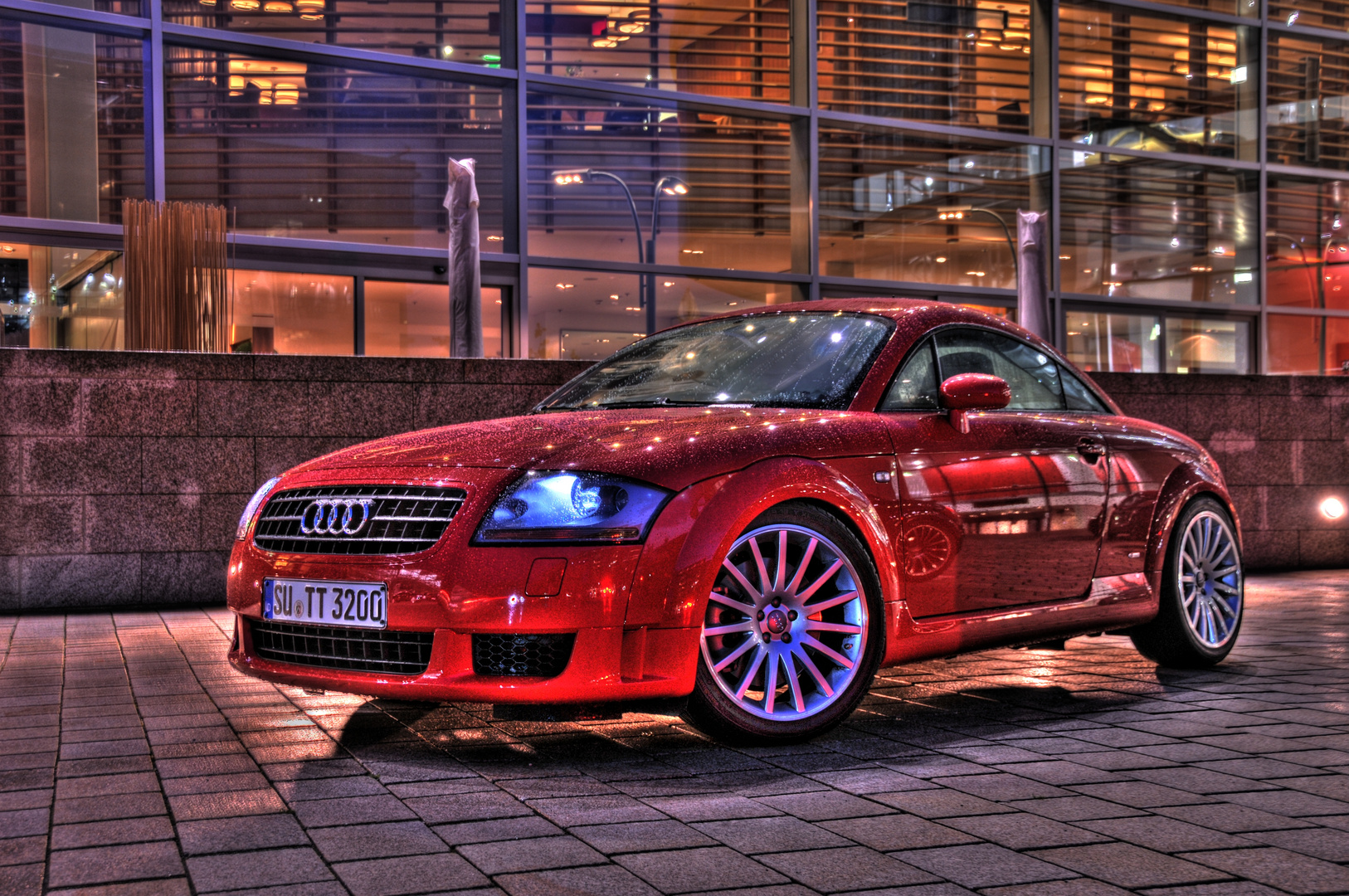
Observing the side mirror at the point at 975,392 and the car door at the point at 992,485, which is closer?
the car door at the point at 992,485

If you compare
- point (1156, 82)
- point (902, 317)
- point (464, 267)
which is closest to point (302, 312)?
point (464, 267)

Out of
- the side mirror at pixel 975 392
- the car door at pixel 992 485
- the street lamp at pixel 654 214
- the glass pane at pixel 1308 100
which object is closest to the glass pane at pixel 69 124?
the street lamp at pixel 654 214

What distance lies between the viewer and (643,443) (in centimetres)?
404

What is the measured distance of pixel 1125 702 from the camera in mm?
5078

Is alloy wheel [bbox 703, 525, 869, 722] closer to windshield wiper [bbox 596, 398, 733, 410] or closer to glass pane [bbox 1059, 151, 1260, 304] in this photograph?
windshield wiper [bbox 596, 398, 733, 410]

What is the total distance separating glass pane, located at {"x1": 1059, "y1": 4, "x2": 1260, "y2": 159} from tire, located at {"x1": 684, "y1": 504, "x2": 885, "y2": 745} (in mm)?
13844

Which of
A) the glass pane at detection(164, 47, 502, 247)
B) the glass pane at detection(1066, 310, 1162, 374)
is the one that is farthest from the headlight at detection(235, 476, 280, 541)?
the glass pane at detection(1066, 310, 1162, 374)

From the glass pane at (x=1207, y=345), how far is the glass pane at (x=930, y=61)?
10.8ft

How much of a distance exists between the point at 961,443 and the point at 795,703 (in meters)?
1.19

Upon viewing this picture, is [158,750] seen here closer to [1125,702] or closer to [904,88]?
[1125,702]

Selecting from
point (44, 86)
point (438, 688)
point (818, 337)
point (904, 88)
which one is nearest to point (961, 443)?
point (818, 337)

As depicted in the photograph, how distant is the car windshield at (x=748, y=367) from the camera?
15.5 ft

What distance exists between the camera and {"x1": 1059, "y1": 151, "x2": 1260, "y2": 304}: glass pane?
664 inches

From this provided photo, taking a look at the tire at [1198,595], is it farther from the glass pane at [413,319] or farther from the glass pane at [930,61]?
the glass pane at [930,61]
